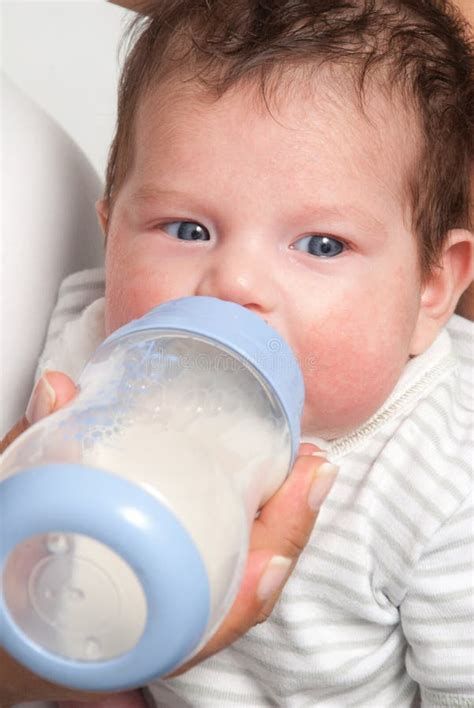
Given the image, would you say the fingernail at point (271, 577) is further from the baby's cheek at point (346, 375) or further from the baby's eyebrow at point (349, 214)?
the baby's eyebrow at point (349, 214)

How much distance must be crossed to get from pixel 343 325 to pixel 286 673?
→ 0.44 m

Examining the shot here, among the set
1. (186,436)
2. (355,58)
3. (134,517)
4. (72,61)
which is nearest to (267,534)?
(186,436)

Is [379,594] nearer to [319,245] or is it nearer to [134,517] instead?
[319,245]

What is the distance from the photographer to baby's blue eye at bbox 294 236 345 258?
109 centimetres

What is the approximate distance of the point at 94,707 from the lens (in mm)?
1232

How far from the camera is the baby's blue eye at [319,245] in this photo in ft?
3.59

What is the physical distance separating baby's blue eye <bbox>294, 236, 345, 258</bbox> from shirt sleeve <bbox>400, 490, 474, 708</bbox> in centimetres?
35

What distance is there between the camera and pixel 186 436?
801 mm

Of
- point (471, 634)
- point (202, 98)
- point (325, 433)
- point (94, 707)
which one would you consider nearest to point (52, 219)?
point (202, 98)

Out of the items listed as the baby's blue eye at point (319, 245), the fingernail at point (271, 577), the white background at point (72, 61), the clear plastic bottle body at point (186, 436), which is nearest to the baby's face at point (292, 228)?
the baby's blue eye at point (319, 245)

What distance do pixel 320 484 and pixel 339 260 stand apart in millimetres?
289

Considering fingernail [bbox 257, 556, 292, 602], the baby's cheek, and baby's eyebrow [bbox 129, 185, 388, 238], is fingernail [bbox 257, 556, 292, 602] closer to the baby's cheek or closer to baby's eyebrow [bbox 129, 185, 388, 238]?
the baby's cheek

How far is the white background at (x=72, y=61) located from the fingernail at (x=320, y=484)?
120cm

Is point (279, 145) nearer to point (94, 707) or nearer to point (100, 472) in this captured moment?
point (100, 472)
